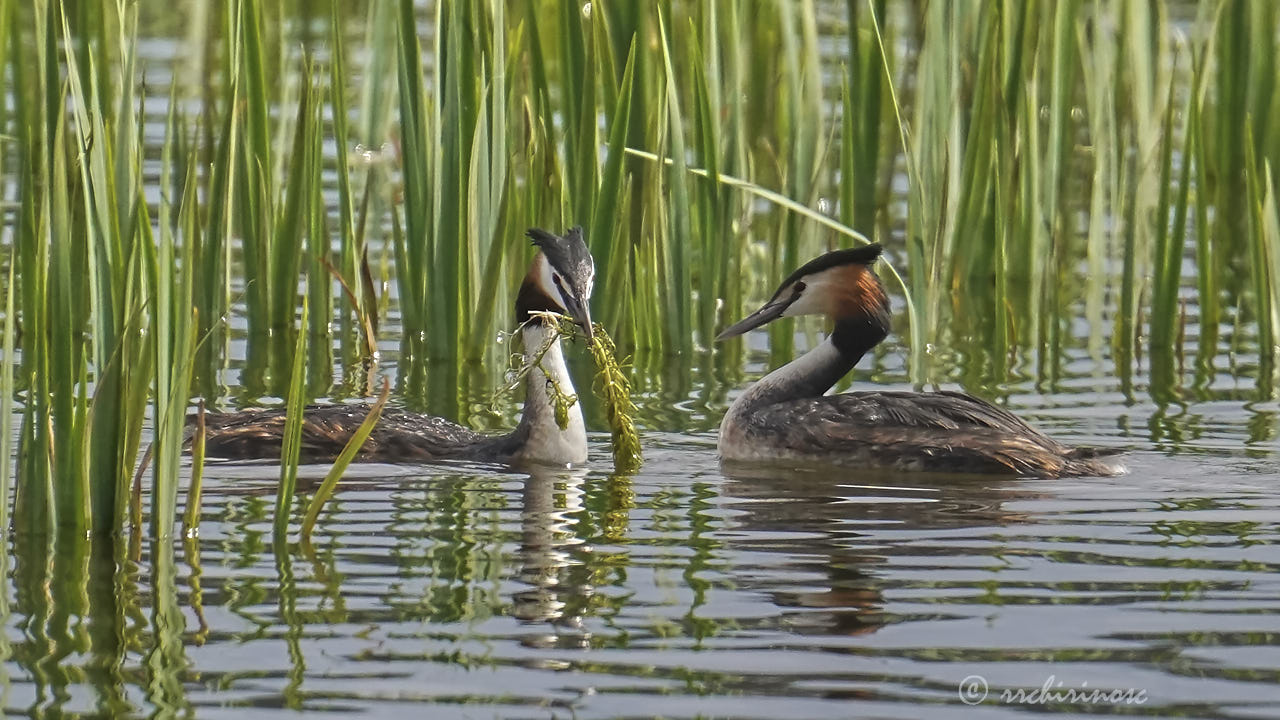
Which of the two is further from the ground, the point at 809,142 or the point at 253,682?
the point at 809,142

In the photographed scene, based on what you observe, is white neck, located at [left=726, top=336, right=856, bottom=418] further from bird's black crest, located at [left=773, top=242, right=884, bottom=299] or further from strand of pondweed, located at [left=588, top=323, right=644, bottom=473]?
strand of pondweed, located at [left=588, top=323, right=644, bottom=473]

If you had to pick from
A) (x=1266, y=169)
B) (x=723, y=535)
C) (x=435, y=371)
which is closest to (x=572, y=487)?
(x=723, y=535)

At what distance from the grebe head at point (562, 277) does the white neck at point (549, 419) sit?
0.12m

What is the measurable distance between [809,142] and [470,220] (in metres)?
1.55

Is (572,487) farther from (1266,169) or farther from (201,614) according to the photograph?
(1266,169)

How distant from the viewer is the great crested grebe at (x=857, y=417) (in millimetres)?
7930

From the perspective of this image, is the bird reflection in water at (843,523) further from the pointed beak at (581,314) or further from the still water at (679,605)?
the pointed beak at (581,314)

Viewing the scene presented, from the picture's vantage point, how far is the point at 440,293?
9070 millimetres

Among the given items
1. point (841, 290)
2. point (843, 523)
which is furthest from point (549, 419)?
point (843, 523)

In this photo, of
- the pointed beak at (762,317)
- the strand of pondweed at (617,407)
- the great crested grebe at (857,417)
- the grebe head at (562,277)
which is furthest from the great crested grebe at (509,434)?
the pointed beak at (762,317)

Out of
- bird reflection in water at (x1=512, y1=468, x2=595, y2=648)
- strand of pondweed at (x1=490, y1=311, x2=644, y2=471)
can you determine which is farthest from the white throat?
bird reflection in water at (x1=512, y1=468, x2=595, y2=648)

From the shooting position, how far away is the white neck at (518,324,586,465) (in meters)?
8.13

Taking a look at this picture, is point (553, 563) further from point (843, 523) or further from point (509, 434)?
point (509, 434)

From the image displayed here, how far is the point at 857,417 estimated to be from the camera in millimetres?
8414
